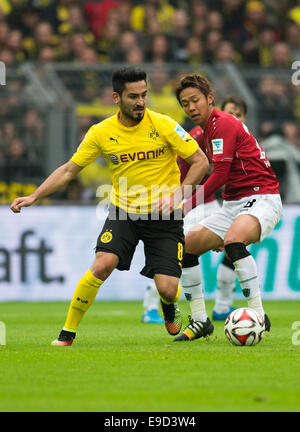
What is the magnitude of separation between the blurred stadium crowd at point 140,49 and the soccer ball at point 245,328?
22.5ft

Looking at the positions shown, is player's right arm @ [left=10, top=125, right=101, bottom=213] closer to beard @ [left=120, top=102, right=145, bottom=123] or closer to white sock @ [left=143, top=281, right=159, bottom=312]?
beard @ [left=120, top=102, right=145, bottom=123]

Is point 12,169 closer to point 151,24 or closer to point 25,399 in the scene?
point 151,24

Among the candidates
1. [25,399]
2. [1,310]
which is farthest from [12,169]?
[25,399]

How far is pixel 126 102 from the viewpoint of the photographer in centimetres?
721

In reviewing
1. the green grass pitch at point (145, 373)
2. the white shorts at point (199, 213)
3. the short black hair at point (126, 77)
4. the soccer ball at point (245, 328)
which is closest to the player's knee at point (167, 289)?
the green grass pitch at point (145, 373)

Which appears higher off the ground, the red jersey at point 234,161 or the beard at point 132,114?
the beard at point 132,114

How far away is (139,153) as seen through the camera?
7363 millimetres

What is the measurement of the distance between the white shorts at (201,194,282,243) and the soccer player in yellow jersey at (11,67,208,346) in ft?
2.42

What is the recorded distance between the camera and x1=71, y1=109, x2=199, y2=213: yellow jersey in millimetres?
7324

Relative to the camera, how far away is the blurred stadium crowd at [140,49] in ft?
44.8

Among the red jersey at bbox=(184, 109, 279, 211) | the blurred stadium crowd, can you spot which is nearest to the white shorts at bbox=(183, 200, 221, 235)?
the red jersey at bbox=(184, 109, 279, 211)

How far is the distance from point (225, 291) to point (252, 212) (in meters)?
2.64

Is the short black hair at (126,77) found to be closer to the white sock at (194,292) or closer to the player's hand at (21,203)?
the player's hand at (21,203)
